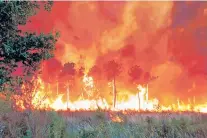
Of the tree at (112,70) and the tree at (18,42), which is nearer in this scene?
the tree at (18,42)

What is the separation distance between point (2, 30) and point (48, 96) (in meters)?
8.06

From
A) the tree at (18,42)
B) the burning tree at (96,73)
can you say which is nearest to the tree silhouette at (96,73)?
the burning tree at (96,73)

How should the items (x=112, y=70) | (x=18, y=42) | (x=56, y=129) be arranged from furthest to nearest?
(x=112, y=70) → (x=18, y=42) → (x=56, y=129)

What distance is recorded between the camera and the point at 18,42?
19.5 meters

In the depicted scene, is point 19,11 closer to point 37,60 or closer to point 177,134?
point 37,60

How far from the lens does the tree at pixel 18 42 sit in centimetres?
1903

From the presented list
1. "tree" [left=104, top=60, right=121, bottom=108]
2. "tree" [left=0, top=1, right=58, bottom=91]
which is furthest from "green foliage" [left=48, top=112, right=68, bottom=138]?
"tree" [left=104, top=60, right=121, bottom=108]

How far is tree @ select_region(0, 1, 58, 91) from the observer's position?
62.4 feet

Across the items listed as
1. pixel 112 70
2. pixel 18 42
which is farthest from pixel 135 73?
pixel 18 42

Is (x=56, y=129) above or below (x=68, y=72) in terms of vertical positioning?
below

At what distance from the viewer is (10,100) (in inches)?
508

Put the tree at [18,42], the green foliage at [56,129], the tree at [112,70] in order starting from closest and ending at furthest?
the green foliage at [56,129], the tree at [18,42], the tree at [112,70]

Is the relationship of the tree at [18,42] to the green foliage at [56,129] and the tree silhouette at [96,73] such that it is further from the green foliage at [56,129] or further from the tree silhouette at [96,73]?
the tree silhouette at [96,73]

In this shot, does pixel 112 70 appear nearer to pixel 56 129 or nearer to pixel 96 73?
pixel 96 73
